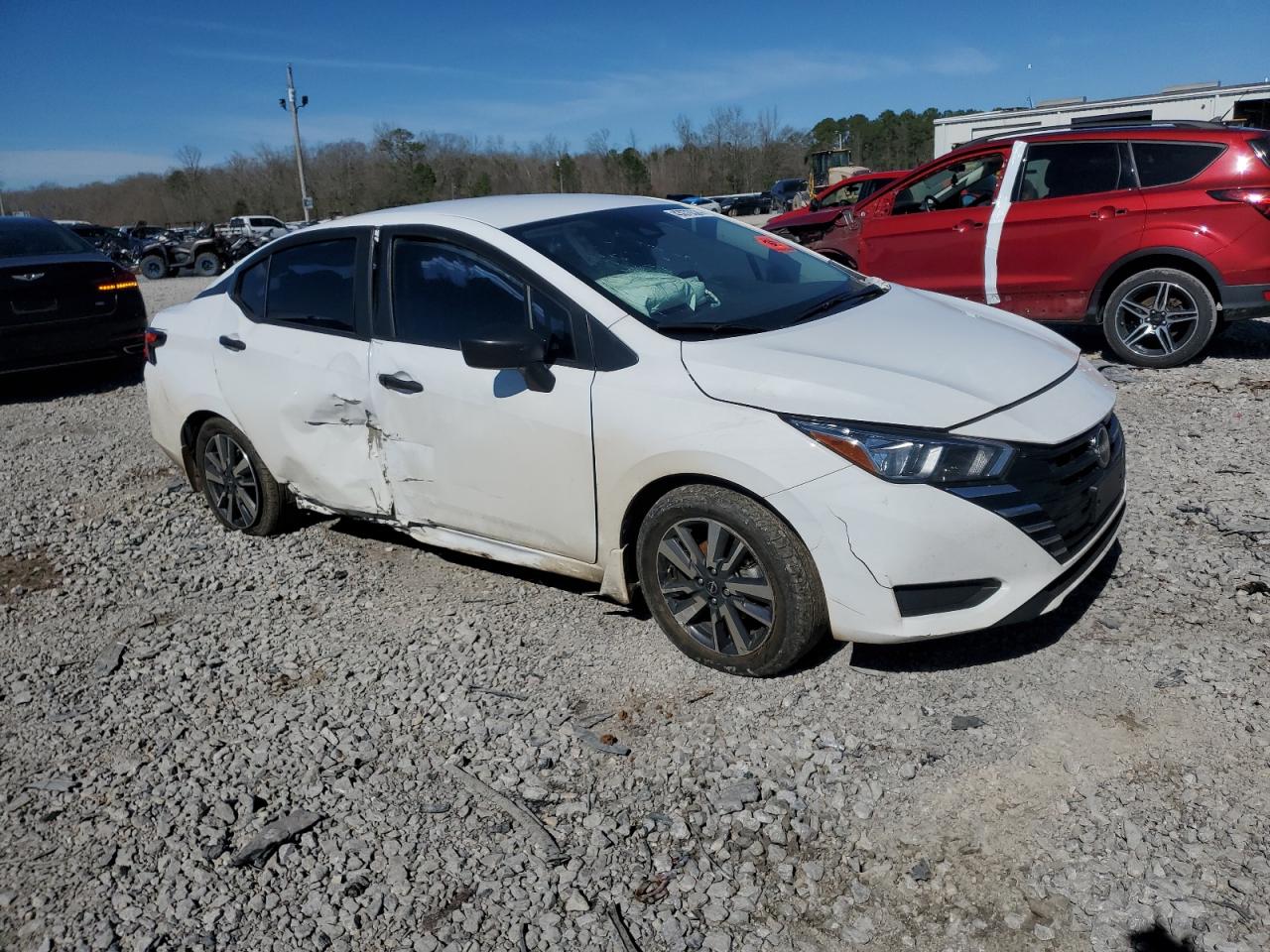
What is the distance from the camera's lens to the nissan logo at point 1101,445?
337 cm

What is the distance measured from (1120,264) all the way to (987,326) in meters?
4.12

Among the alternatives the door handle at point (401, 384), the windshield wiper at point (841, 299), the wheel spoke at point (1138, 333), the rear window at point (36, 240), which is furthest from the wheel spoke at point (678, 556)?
the rear window at point (36, 240)

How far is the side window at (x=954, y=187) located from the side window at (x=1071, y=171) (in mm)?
282

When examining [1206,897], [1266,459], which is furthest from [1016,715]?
[1266,459]

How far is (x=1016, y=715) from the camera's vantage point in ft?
10.4

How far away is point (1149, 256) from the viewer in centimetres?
717

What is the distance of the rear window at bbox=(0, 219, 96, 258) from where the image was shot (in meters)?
8.98

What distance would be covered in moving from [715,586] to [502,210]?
1927 mm

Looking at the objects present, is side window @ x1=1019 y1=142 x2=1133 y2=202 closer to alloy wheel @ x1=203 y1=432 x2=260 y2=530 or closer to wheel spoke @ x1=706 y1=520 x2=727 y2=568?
wheel spoke @ x1=706 y1=520 x2=727 y2=568

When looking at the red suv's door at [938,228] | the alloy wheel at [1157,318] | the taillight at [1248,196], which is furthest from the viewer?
the red suv's door at [938,228]

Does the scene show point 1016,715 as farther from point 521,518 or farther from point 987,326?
point 521,518

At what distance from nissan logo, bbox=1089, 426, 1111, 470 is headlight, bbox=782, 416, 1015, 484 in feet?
1.61

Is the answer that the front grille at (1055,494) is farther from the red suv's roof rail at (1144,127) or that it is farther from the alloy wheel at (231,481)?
the red suv's roof rail at (1144,127)

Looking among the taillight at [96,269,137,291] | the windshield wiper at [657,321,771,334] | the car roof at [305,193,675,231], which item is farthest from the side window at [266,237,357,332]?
the taillight at [96,269,137,291]
